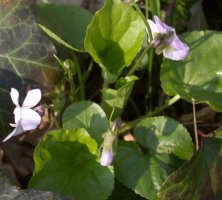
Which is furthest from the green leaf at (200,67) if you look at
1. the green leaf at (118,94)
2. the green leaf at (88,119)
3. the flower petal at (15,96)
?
the flower petal at (15,96)

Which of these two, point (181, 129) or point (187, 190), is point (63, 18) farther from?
point (187, 190)

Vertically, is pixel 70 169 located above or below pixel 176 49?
below

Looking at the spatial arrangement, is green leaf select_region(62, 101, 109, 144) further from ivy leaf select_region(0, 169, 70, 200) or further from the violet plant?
ivy leaf select_region(0, 169, 70, 200)

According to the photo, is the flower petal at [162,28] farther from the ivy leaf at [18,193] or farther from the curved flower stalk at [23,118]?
the ivy leaf at [18,193]

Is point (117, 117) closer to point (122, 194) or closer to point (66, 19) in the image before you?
point (122, 194)

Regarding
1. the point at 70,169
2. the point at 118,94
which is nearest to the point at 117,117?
the point at 118,94

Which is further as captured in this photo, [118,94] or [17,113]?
[118,94]
